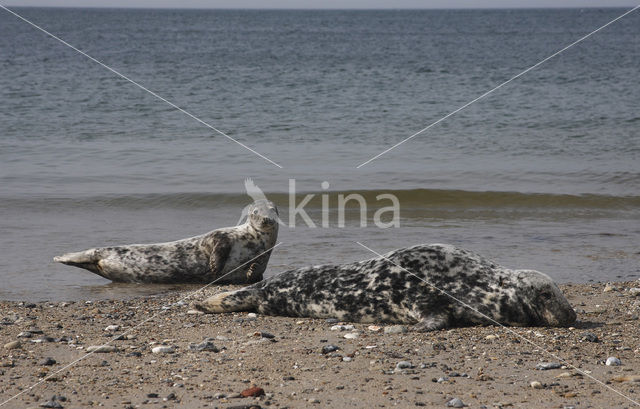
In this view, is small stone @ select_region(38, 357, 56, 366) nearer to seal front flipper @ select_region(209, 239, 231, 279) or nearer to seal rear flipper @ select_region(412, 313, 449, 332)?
seal rear flipper @ select_region(412, 313, 449, 332)

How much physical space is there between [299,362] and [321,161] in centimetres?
1118

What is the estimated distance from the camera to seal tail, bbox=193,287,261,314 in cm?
688

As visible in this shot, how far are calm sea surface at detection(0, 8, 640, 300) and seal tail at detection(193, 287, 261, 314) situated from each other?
1.46m

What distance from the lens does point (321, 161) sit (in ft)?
53.8

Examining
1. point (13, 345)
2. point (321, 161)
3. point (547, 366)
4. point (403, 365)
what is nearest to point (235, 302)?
point (13, 345)

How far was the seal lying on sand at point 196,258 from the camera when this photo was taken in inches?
330

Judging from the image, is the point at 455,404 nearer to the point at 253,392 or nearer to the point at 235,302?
the point at 253,392

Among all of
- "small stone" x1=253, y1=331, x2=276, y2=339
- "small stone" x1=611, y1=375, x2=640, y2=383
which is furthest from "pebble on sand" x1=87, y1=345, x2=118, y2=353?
"small stone" x1=611, y1=375, x2=640, y2=383

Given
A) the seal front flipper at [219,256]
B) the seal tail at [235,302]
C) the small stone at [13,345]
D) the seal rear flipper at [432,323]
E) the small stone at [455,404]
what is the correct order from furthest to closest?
the seal front flipper at [219,256] < the seal tail at [235,302] < the seal rear flipper at [432,323] < the small stone at [13,345] < the small stone at [455,404]

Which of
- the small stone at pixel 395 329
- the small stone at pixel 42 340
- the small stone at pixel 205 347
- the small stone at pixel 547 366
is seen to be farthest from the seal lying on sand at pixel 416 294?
the small stone at pixel 42 340

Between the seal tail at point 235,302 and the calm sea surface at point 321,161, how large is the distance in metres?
Result: 1.46

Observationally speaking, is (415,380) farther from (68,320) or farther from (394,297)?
(68,320)

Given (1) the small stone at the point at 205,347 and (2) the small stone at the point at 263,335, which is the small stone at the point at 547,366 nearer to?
(2) the small stone at the point at 263,335

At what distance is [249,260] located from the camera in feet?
27.8
